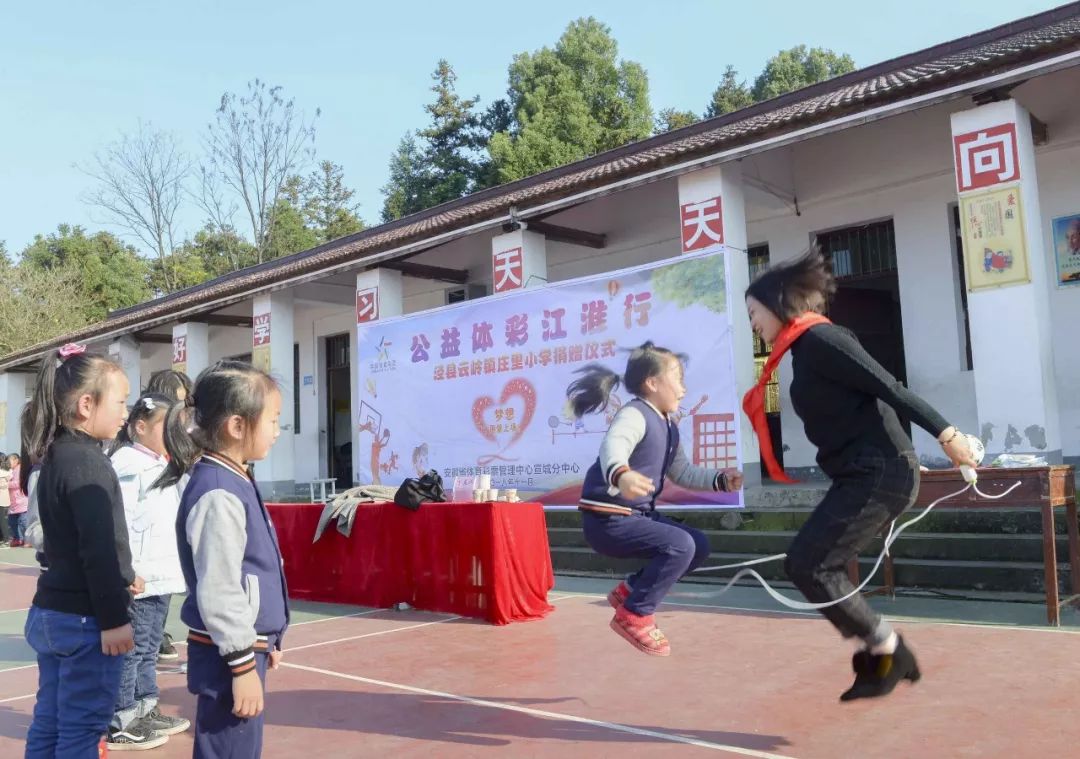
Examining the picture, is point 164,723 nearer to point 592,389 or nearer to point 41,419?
point 41,419

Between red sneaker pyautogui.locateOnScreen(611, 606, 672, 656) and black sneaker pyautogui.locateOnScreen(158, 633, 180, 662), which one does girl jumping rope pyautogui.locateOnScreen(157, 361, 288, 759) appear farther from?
black sneaker pyautogui.locateOnScreen(158, 633, 180, 662)

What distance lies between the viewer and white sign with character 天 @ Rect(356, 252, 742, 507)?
337 inches

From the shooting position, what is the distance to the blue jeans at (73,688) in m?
2.53

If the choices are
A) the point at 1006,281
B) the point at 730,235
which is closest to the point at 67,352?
the point at 1006,281

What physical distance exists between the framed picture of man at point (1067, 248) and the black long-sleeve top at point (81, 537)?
942cm

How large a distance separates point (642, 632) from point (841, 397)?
1.35 m

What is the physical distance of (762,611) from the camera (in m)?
6.34

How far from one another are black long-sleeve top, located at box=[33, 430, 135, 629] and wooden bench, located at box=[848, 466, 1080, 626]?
4.54 metres

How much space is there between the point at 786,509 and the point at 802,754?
5.26 m

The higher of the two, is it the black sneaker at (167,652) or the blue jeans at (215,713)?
the blue jeans at (215,713)

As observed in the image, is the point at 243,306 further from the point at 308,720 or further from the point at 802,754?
the point at 802,754

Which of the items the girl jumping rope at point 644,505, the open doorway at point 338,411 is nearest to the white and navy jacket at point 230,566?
the girl jumping rope at point 644,505

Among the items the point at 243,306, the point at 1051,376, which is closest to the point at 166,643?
the point at 1051,376

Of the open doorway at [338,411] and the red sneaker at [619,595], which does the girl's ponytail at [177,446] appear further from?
the open doorway at [338,411]
